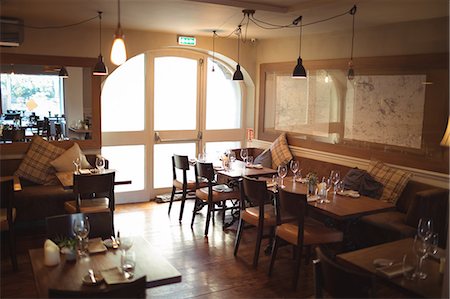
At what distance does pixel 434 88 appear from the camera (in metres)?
4.72

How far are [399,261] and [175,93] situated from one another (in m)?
5.16

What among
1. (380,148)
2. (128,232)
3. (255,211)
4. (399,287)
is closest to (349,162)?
(380,148)

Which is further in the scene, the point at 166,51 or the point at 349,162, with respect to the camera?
the point at 166,51

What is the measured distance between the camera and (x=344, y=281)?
2203 mm

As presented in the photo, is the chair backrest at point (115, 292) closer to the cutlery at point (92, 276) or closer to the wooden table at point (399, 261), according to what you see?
the cutlery at point (92, 276)

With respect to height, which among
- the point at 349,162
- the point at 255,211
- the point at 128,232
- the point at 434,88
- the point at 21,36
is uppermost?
the point at 21,36

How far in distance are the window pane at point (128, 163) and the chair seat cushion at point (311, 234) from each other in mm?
3222

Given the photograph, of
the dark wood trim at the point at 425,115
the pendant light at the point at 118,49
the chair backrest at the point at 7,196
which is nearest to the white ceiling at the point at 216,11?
the dark wood trim at the point at 425,115

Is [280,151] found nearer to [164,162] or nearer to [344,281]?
[164,162]

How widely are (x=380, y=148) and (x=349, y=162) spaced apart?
480 mm

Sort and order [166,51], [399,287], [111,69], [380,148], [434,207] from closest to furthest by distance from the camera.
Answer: [399,287], [434,207], [380,148], [111,69], [166,51]

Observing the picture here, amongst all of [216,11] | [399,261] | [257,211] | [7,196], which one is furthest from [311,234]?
[7,196]

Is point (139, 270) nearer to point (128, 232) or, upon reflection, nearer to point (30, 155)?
point (128, 232)

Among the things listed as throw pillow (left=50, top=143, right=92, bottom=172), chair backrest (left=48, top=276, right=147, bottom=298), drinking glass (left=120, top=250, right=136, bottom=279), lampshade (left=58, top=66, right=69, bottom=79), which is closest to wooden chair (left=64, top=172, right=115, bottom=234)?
throw pillow (left=50, top=143, right=92, bottom=172)
